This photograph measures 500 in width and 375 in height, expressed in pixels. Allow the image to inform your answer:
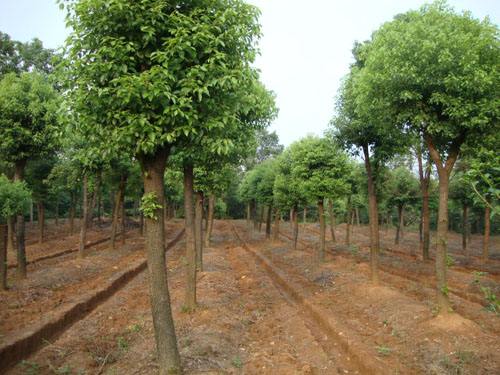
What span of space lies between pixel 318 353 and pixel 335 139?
31.3ft

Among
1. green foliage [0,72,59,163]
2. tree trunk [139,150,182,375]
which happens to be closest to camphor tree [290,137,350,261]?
green foliage [0,72,59,163]

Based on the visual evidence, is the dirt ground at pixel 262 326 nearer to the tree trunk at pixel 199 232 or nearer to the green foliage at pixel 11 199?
the tree trunk at pixel 199 232

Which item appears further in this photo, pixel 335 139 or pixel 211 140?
pixel 335 139

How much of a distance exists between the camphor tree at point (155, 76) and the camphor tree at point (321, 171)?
1466 centimetres

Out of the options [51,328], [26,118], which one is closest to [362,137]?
[51,328]

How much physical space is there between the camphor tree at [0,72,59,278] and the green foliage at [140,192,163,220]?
10.4 meters

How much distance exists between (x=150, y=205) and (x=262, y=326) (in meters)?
6.34

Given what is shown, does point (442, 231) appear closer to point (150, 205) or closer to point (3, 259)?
point (150, 205)

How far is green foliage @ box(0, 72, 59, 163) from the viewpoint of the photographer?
50.7 feet

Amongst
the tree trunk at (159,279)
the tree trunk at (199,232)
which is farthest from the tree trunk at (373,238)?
the tree trunk at (159,279)

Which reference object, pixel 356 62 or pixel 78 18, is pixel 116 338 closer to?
pixel 78 18

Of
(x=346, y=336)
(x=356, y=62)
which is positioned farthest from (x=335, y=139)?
(x=346, y=336)

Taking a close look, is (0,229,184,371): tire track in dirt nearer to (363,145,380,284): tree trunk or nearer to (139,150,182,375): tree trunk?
(139,150,182,375): tree trunk

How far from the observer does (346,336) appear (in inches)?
392
